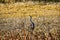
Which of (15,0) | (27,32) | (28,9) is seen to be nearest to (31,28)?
(27,32)

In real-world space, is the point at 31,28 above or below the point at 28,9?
below

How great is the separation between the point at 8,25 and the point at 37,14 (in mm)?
264

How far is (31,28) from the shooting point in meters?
1.14

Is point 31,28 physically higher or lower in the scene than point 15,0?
lower

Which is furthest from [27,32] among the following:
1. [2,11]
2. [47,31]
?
[2,11]

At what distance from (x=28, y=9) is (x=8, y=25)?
0.22m

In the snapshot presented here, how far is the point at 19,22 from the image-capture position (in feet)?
3.70

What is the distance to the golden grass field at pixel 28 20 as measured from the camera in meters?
1.12

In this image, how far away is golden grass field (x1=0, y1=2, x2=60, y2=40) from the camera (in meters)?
1.12

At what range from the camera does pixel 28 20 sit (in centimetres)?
115

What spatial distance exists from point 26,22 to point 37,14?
4.6 inches

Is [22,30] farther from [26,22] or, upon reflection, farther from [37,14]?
[37,14]

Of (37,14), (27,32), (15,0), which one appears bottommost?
(27,32)

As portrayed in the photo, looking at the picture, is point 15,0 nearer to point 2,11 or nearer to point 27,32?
point 2,11
